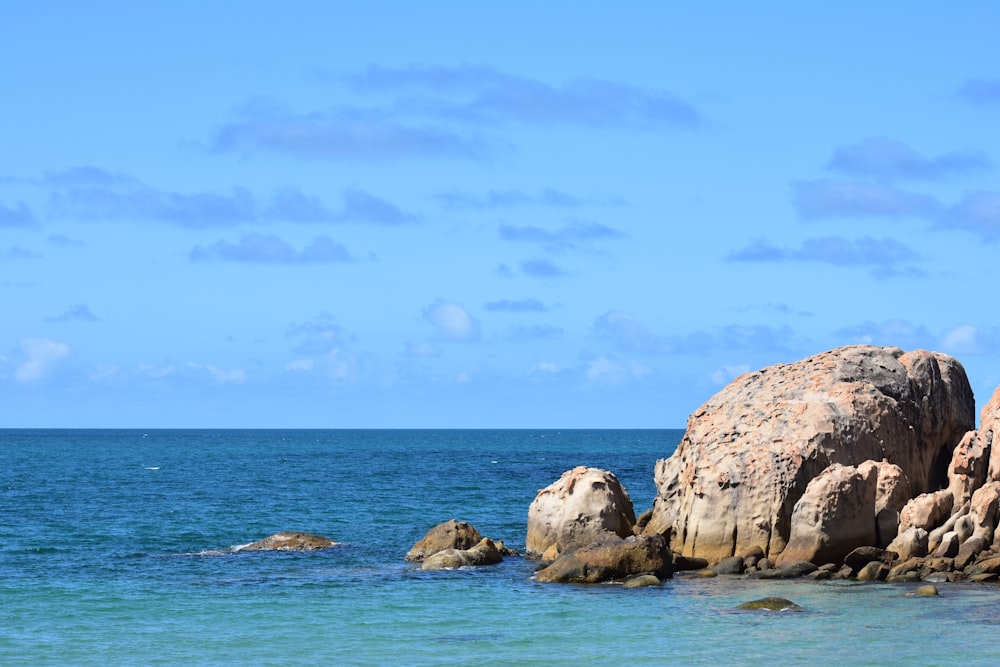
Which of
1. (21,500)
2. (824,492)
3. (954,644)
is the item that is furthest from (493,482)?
(954,644)

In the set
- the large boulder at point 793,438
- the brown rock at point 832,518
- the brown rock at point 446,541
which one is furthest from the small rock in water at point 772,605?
the brown rock at point 446,541

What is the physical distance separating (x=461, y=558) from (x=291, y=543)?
9.11m

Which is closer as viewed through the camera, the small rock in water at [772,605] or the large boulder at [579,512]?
the small rock in water at [772,605]

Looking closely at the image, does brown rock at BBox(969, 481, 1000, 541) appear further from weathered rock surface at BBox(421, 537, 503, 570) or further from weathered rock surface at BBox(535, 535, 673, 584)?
weathered rock surface at BBox(421, 537, 503, 570)

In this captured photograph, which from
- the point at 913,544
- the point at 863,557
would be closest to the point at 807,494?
the point at 863,557

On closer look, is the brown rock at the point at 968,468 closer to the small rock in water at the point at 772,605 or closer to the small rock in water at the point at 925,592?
the small rock in water at the point at 925,592

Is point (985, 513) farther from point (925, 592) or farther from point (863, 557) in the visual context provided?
point (925, 592)

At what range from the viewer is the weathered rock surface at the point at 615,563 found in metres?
38.2

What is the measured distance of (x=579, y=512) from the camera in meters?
42.4

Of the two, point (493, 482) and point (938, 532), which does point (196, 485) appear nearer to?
point (493, 482)

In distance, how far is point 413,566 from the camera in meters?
43.3

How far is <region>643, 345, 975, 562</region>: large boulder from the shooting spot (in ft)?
131

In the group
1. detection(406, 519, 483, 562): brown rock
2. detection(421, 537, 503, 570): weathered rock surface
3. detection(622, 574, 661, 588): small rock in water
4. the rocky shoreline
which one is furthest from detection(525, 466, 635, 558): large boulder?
detection(622, 574, 661, 588): small rock in water

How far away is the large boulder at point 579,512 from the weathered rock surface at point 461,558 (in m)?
1.79
